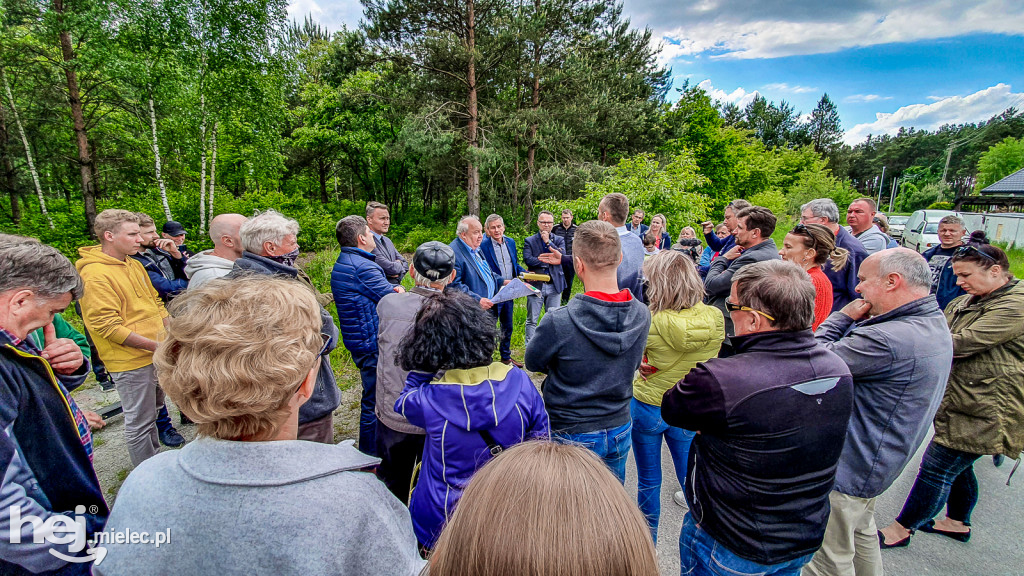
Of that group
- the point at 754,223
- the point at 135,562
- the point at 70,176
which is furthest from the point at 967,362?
the point at 70,176

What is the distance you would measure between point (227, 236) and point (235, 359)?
2763 mm

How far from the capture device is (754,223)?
3453mm

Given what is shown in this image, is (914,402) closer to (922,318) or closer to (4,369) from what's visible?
(922,318)

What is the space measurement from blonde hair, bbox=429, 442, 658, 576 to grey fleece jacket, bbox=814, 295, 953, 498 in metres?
1.69

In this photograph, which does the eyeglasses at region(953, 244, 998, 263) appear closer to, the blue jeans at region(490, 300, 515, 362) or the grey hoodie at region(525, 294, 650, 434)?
the grey hoodie at region(525, 294, 650, 434)

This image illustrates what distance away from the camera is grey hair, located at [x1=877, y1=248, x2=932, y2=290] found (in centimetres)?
197

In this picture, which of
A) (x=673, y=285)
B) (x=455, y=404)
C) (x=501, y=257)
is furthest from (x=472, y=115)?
(x=455, y=404)

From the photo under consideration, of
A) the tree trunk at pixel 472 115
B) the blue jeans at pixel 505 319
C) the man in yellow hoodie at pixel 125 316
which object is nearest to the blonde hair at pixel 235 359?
the man in yellow hoodie at pixel 125 316

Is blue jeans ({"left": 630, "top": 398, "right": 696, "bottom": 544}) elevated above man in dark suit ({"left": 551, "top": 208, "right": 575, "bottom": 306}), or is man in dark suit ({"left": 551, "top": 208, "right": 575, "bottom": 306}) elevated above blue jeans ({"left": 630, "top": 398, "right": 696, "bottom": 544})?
man in dark suit ({"left": 551, "top": 208, "right": 575, "bottom": 306})

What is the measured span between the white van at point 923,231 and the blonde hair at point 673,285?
20340 mm

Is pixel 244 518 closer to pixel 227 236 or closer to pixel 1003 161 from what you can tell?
pixel 227 236

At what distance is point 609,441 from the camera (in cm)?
232

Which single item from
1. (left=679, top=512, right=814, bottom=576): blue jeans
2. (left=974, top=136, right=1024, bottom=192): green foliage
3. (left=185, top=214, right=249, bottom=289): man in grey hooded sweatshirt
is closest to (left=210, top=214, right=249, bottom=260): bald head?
(left=185, top=214, right=249, bottom=289): man in grey hooded sweatshirt

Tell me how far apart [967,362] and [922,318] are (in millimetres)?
1206
